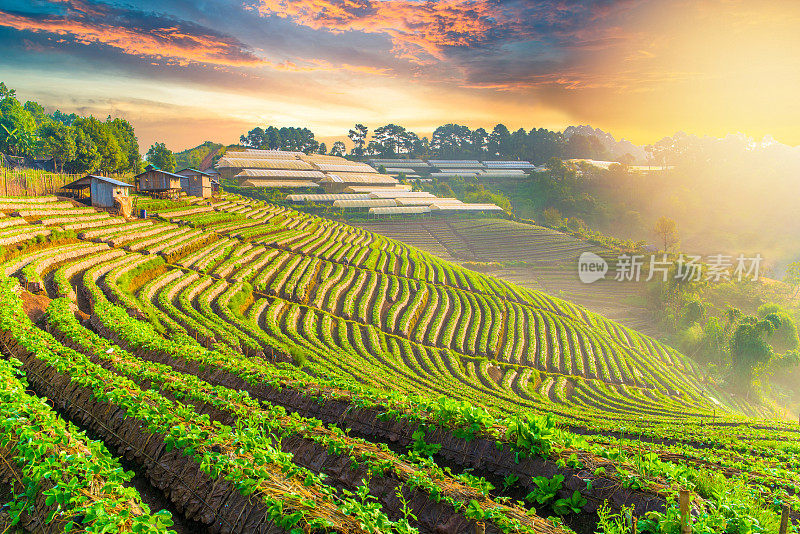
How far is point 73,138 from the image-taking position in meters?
75.1

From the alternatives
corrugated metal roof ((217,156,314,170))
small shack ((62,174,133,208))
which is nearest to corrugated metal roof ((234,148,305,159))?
corrugated metal roof ((217,156,314,170))

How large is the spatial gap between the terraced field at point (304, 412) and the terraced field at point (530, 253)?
3055 centimetres

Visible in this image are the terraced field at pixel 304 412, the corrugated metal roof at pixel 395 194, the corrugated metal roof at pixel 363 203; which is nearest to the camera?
the terraced field at pixel 304 412

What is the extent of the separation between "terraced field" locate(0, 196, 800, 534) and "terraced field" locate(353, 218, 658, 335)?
100 feet

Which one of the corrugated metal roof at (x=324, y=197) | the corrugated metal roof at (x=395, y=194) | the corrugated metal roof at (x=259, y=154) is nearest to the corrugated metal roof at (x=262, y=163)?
the corrugated metal roof at (x=259, y=154)

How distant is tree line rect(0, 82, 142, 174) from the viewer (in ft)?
241

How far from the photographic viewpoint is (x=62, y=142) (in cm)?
7225

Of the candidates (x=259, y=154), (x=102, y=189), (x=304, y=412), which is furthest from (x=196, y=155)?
(x=304, y=412)

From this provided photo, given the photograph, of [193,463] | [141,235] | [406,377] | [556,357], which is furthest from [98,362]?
[556,357]

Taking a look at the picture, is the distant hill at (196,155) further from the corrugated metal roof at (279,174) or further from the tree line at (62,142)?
the tree line at (62,142)

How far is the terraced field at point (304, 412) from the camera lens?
8.16 meters

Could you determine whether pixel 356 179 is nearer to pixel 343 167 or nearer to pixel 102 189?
pixel 343 167

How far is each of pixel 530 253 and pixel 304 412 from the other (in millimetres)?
96129

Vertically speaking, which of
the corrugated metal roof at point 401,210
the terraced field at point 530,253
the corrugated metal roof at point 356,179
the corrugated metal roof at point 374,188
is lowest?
the terraced field at point 530,253
